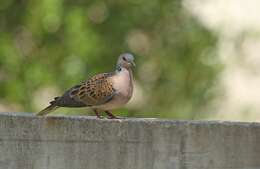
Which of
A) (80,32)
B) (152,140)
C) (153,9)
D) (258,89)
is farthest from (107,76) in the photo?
(258,89)

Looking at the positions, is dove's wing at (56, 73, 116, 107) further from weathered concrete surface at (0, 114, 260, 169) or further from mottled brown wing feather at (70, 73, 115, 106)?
weathered concrete surface at (0, 114, 260, 169)

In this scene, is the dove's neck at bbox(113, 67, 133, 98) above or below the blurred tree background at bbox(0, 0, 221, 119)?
below

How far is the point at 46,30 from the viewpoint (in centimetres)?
1155

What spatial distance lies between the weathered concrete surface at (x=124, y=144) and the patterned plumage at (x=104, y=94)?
70cm

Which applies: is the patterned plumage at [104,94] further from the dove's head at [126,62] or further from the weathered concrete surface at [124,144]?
the weathered concrete surface at [124,144]

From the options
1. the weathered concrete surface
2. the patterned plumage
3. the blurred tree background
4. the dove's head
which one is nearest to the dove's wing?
the patterned plumage

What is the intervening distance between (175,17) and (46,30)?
167cm

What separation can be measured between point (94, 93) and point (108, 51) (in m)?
4.19

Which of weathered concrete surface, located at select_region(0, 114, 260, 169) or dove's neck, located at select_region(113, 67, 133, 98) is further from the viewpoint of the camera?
dove's neck, located at select_region(113, 67, 133, 98)

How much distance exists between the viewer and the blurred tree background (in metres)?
11.3

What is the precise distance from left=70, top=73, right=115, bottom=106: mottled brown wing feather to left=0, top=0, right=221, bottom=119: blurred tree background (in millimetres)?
3686

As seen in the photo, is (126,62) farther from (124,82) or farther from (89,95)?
(89,95)

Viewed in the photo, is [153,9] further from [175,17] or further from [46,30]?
[46,30]

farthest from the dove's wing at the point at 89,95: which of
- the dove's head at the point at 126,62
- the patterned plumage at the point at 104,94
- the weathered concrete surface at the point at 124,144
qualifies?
the weathered concrete surface at the point at 124,144
